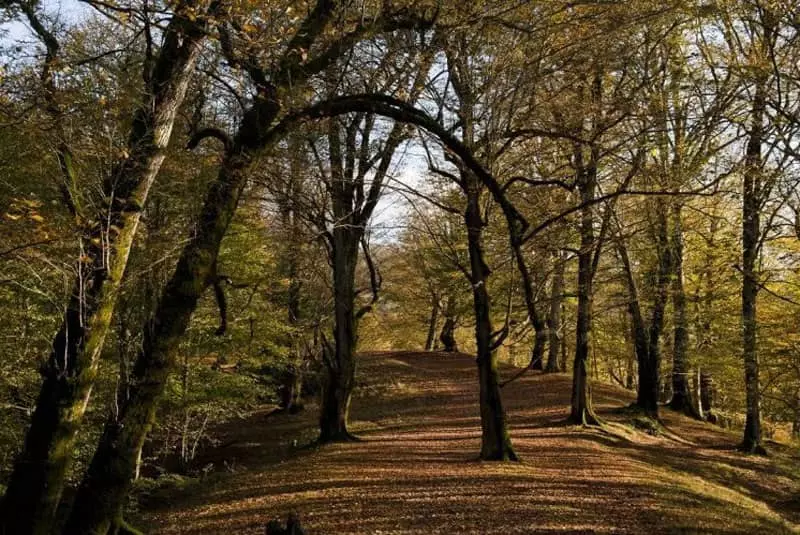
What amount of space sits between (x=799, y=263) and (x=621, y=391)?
35.2ft

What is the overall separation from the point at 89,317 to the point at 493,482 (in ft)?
20.7

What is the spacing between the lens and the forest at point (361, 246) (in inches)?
210

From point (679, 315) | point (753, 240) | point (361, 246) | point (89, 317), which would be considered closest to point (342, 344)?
point (361, 246)

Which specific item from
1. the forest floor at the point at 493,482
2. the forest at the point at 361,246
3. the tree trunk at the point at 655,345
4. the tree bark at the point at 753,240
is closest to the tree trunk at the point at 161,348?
the forest at the point at 361,246

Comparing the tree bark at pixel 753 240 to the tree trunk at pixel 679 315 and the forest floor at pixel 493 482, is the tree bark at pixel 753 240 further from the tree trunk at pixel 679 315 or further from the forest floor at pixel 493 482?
the tree trunk at pixel 679 315

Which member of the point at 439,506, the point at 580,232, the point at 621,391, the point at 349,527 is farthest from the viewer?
the point at 621,391

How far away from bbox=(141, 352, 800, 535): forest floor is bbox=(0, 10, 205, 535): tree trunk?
326 cm

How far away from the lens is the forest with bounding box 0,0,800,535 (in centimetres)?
533

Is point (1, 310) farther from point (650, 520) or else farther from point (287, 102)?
point (650, 520)

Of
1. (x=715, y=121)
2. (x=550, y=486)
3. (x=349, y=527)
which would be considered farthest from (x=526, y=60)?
(x=349, y=527)

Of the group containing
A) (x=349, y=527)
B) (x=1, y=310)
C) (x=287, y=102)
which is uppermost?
(x=287, y=102)

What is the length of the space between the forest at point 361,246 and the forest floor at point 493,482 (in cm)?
8

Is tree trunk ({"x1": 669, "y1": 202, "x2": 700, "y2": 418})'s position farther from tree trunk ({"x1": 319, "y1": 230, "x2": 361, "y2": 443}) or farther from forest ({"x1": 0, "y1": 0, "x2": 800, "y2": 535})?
tree trunk ({"x1": 319, "y1": 230, "x2": 361, "y2": 443})

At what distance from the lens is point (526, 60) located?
9352 millimetres
